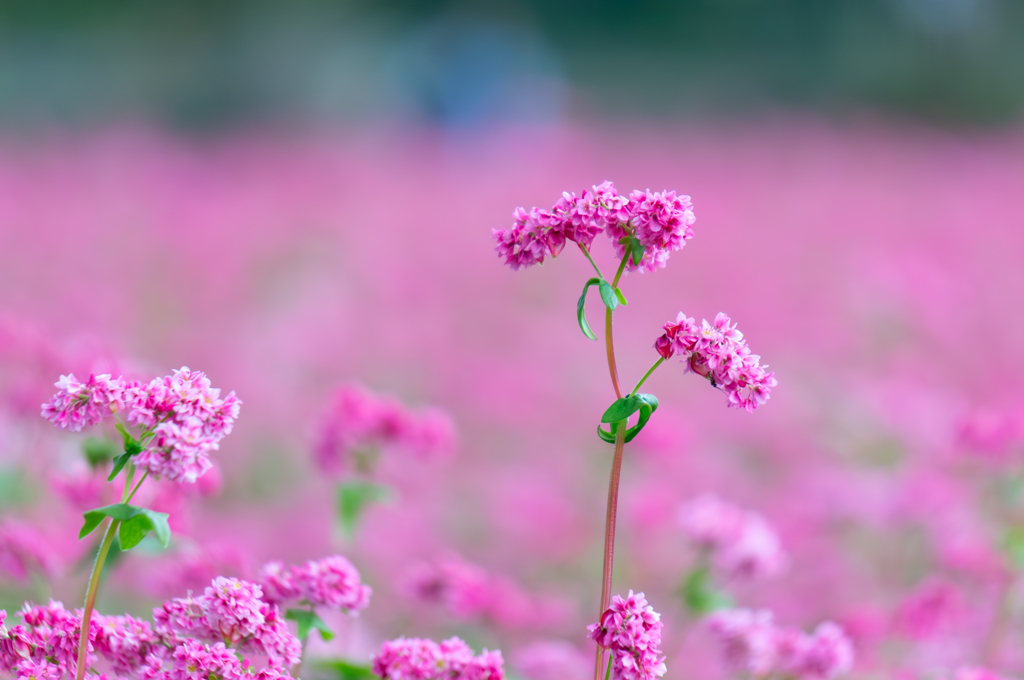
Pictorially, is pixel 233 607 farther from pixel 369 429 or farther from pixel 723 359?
pixel 369 429

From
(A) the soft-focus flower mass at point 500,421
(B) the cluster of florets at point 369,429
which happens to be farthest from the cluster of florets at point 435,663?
(B) the cluster of florets at point 369,429

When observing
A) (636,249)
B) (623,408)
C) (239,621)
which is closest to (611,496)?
(623,408)

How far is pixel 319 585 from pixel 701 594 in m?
0.74

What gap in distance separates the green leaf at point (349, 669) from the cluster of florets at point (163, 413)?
396mm

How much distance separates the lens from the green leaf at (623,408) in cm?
93

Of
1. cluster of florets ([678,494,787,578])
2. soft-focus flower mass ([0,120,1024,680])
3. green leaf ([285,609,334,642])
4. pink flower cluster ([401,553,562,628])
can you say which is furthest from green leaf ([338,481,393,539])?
cluster of florets ([678,494,787,578])

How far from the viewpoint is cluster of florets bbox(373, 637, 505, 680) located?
3.35ft

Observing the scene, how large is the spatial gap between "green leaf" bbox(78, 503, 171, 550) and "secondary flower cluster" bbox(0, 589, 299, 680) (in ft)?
0.32

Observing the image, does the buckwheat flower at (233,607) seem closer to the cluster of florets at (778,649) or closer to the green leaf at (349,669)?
the green leaf at (349,669)

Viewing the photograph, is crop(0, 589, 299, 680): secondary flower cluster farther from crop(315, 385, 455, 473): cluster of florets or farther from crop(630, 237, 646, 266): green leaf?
crop(315, 385, 455, 473): cluster of florets

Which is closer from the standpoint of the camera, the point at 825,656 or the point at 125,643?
the point at 125,643

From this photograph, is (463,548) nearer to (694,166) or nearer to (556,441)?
(556,441)

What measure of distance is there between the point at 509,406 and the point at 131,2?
1305 centimetres

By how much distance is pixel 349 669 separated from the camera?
3.95 ft
